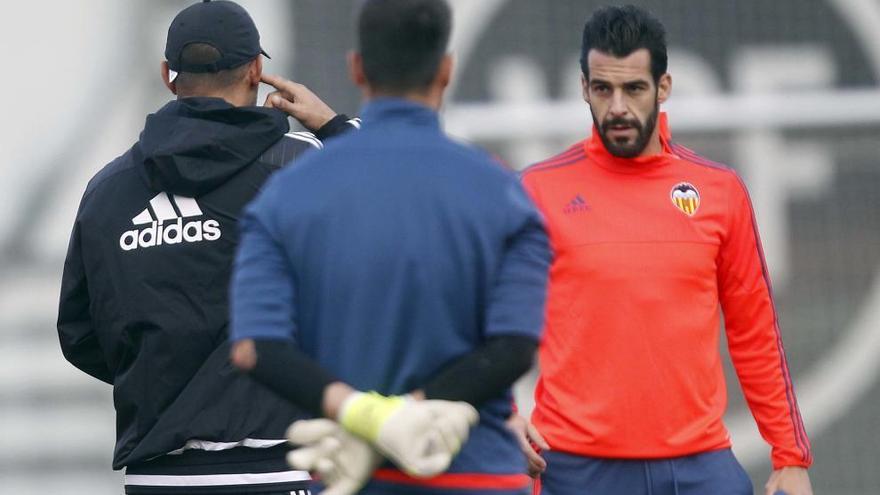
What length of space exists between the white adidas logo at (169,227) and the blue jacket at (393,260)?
839 mm

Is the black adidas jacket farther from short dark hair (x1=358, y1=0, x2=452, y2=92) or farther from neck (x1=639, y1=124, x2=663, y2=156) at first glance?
short dark hair (x1=358, y1=0, x2=452, y2=92)

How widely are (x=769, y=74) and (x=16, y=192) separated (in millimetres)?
3054

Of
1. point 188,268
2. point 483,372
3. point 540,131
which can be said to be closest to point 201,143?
point 188,268

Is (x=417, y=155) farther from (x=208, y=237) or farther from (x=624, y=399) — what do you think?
(x=624, y=399)

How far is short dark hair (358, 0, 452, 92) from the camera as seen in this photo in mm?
2279

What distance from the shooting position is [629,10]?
3.54 metres

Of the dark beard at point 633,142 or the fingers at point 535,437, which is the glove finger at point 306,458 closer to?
the fingers at point 535,437

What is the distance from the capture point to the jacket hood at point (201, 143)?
3143 mm

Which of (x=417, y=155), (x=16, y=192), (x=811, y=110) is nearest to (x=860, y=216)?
(x=811, y=110)

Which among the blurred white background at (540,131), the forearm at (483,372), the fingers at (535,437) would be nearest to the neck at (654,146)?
the fingers at (535,437)

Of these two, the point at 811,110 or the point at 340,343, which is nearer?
the point at 340,343

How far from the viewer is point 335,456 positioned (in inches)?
84.8

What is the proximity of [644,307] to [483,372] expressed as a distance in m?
1.13

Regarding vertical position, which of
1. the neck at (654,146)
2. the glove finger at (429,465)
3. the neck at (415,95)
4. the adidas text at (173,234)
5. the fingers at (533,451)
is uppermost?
the neck at (415,95)
